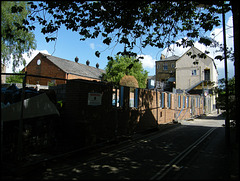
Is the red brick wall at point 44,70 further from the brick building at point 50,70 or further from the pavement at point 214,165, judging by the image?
the pavement at point 214,165

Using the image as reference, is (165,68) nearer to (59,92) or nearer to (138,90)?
(138,90)

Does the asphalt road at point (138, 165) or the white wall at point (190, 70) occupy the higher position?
the white wall at point (190, 70)

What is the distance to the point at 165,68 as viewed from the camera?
51375 millimetres

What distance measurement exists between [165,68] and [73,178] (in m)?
50.2

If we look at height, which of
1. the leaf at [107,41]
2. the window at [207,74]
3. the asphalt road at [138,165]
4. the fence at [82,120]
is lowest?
the asphalt road at [138,165]

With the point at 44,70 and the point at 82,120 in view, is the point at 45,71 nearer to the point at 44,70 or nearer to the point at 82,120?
the point at 44,70

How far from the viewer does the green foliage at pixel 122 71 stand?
131 feet

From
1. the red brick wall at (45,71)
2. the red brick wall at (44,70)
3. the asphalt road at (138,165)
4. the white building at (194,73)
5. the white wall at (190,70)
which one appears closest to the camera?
the asphalt road at (138,165)

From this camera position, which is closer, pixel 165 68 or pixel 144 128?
pixel 144 128

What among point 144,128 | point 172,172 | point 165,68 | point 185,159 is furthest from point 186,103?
point 165,68

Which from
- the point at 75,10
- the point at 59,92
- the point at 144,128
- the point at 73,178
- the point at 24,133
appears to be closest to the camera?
the point at 73,178

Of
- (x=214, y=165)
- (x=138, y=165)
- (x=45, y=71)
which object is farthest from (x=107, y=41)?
(x=45, y=71)

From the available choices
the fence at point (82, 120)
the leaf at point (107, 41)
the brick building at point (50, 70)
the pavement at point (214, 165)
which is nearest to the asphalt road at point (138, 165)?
the pavement at point (214, 165)

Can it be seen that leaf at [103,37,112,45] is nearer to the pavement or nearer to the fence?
the fence
